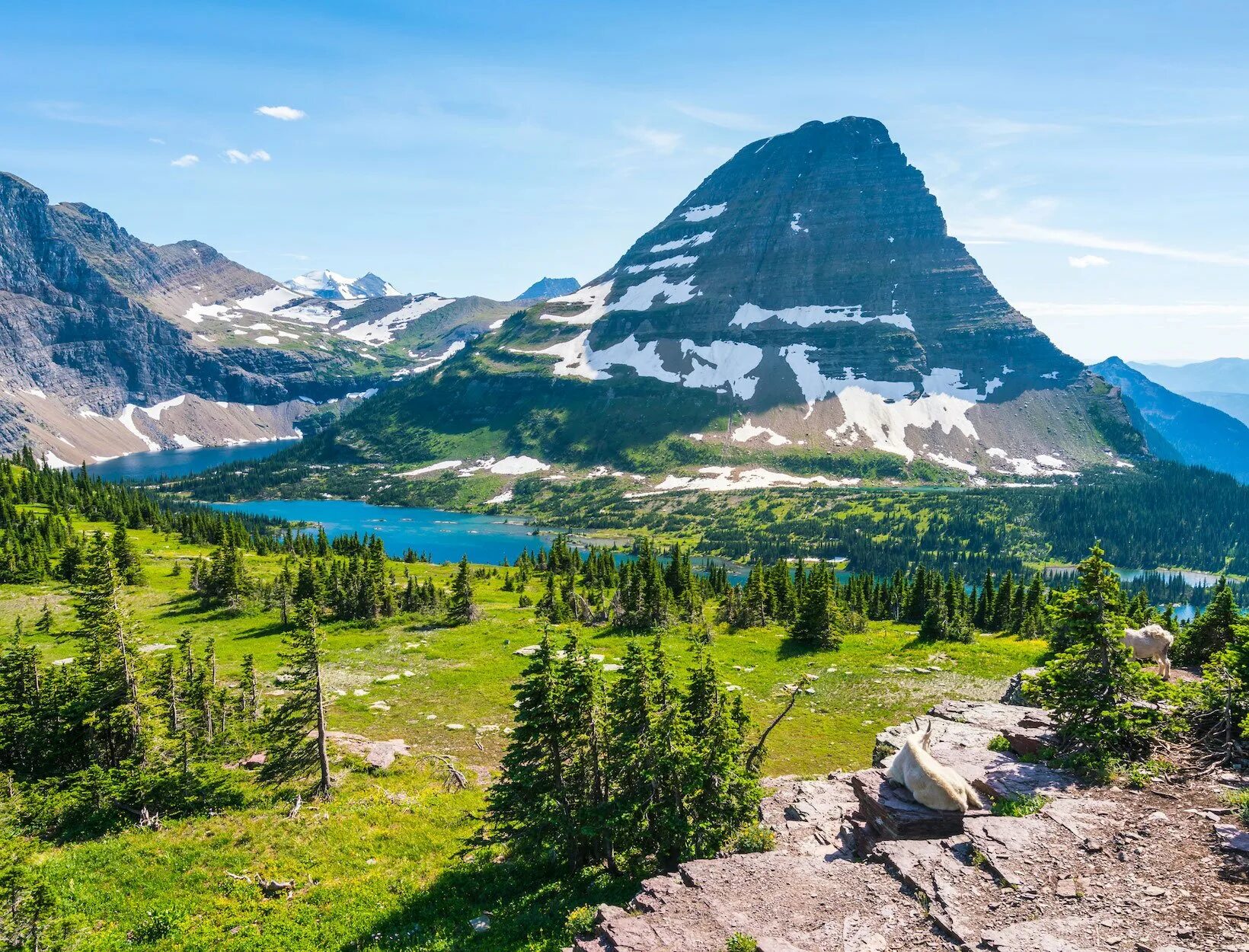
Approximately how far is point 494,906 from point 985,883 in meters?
15.1

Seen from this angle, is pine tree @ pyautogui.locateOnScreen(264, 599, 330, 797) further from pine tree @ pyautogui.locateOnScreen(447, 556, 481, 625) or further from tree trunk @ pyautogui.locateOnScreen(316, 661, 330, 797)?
pine tree @ pyautogui.locateOnScreen(447, 556, 481, 625)

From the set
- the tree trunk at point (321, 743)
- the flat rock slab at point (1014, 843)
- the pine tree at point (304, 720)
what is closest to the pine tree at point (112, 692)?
the pine tree at point (304, 720)

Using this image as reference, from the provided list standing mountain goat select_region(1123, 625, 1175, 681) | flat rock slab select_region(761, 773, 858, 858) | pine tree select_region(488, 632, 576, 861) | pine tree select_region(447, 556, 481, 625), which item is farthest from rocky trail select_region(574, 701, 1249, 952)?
pine tree select_region(447, 556, 481, 625)

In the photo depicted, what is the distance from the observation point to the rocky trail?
45.1 ft

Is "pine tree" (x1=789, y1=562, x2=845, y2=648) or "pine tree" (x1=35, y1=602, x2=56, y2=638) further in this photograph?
"pine tree" (x1=789, y1=562, x2=845, y2=648)

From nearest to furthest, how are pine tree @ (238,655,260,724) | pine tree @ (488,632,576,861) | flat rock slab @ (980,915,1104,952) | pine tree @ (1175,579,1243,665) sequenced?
flat rock slab @ (980,915,1104,952) < pine tree @ (488,632,576,861) < pine tree @ (238,655,260,724) < pine tree @ (1175,579,1243,665)

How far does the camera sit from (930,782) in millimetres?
18391

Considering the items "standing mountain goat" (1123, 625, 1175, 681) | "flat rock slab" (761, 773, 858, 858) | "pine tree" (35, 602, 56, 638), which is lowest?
"pine tree" (35, 602, 56, 638)

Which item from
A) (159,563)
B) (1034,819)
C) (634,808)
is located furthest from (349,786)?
(159,563)

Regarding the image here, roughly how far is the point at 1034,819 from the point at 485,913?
1676 centimetres

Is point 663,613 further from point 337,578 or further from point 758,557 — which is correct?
point 758,557

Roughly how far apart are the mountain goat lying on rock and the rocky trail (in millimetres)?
315

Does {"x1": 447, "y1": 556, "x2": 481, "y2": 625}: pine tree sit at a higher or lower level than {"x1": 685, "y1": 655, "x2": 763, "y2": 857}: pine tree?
lower

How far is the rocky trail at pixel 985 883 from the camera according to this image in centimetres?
→ 1374
